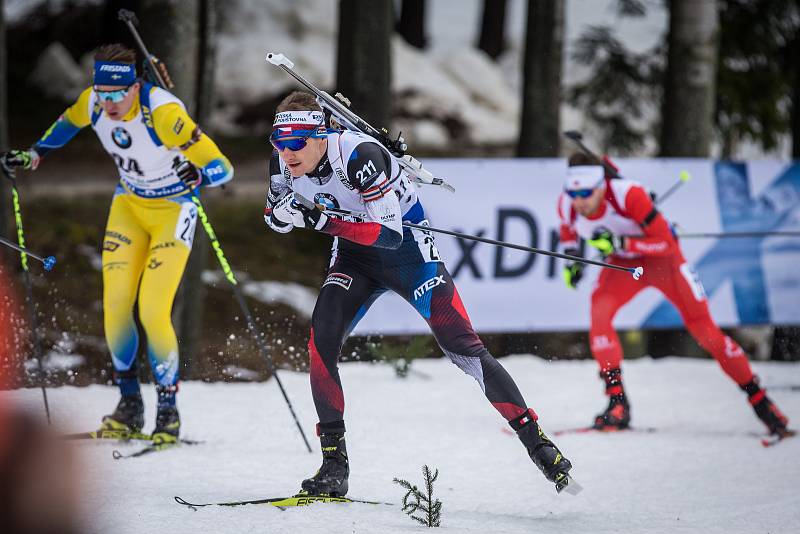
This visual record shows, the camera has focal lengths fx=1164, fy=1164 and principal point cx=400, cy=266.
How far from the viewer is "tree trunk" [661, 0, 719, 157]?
38.1ft

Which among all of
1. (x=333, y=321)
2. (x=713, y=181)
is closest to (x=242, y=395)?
(x=333, y=321)

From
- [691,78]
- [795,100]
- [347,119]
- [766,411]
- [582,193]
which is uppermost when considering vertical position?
[691,78]

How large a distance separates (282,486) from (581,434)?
8.56 feet

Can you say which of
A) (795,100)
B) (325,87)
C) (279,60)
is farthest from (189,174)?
(325,87)

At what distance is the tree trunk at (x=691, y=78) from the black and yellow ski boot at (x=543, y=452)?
6.76m

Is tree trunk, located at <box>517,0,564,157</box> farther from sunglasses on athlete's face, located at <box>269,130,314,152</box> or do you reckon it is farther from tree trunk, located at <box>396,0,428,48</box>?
tree trunk, located at <box>396,0,428,48</box>

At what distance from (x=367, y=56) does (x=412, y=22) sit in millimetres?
15429

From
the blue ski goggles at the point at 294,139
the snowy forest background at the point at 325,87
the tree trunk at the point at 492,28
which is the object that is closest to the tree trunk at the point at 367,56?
the snowy forest background at the point at 325,87

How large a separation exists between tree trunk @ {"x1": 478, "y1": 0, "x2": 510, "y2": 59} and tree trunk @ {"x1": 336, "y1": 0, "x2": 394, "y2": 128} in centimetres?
1705

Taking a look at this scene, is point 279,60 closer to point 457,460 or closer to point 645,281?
point 457,460

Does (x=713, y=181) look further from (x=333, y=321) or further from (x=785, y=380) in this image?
(x=333, y=321)

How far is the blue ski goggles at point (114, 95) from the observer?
21.4 ft

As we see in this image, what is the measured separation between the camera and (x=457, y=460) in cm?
698

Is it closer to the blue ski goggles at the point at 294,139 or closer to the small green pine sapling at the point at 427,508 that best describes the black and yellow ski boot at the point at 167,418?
the small green pine sapling at the point at 427,508
